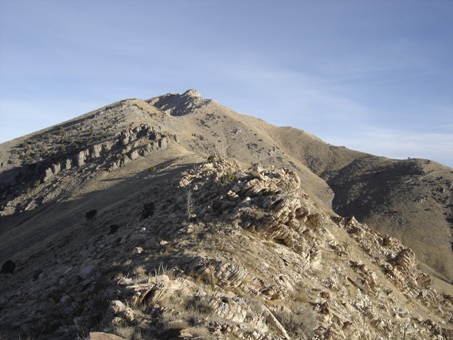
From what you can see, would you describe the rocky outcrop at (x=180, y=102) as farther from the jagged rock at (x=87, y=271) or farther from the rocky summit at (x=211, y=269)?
the jagged rock at (x=87, y=271)

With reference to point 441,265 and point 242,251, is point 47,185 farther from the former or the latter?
point 441,265

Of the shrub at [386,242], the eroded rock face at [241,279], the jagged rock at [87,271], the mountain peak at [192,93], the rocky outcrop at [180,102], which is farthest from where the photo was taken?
the mountain peak at [192,93]


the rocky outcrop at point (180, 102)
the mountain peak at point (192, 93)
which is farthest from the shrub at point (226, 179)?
the mountain peak at point (192, 93)

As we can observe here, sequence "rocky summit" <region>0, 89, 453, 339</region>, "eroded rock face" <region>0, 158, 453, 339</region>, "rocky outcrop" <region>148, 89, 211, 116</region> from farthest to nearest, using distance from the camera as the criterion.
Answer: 1. "rocky outcrop" <region>148, 89, 211, 116</region>
2. "rocky summit" <region>0, 89, 453, 339</region>
3. "eroded rock face" <region>0, 158, 453, 339</region>

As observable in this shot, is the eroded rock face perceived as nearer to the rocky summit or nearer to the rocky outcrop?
the rocky summit

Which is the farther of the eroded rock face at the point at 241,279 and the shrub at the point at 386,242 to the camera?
the shrub at the point at 386,242

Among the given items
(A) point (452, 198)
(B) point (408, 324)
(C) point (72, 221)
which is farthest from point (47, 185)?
(A) point (452, 198)

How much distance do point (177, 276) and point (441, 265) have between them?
60.5 meters

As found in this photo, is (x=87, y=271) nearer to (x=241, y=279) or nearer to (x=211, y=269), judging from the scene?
(x=211, y=269)

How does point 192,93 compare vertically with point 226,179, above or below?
above

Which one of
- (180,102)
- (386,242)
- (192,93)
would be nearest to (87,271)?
(386,242)

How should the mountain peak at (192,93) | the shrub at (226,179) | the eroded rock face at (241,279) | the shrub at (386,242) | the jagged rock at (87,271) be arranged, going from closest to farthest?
the eroded rock face at (241,279) → the jagged rock at (87,271) → the shrub at (226,179) → the shrub at (386,242) → the mountain peak at (192,93)

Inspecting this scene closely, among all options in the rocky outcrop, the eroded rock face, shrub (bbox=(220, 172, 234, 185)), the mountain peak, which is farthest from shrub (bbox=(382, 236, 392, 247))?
the mountain peak

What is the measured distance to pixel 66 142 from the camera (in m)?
78.2
